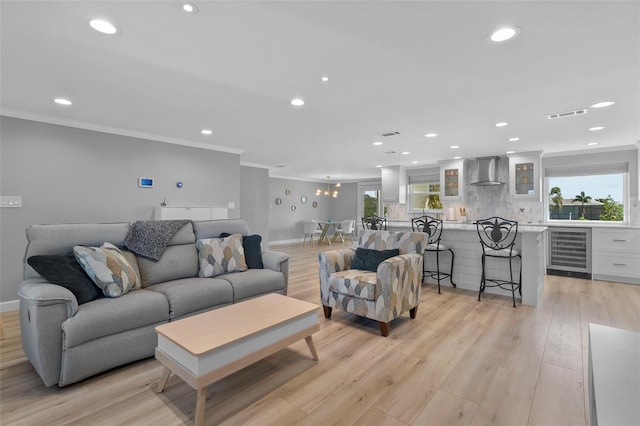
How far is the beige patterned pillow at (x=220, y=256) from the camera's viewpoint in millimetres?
3131

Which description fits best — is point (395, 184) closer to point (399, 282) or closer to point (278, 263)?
point (278, 263)

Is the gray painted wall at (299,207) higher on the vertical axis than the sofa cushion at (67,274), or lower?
higher

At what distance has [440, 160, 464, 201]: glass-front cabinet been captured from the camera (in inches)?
262

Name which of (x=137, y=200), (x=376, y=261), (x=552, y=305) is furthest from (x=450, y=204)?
(x=137, y=200)

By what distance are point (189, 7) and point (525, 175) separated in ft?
21.0

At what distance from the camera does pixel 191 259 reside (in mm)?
3150

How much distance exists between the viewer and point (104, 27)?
1916mm

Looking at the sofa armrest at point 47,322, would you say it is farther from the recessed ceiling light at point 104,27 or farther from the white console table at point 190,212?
the white console table at point 190,212

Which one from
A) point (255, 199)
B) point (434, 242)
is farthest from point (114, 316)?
point (255, 199)

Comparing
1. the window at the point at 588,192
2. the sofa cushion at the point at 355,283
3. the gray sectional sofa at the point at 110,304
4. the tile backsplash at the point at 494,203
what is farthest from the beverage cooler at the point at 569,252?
the gray sectional sofa at the point at 110,304

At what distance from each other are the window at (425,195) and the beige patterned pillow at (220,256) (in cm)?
570

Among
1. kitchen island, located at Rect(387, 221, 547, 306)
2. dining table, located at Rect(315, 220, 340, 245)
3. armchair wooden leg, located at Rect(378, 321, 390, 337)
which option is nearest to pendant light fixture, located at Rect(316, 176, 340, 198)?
dining table, located at Rect(315, 220, 340, 245)

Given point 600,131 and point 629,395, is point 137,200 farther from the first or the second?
point 600,131

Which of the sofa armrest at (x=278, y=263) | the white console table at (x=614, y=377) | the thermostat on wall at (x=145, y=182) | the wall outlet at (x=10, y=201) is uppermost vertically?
the thermostat on wall at (x=145, y=182)
